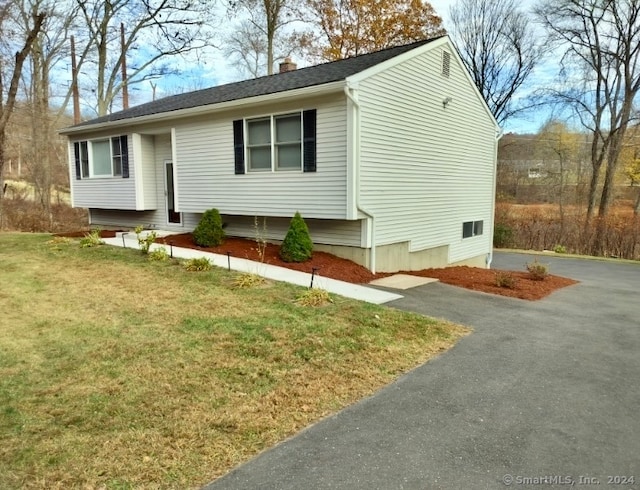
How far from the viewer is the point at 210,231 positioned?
10.2 metres

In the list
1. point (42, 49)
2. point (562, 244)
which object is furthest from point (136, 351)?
point (42, 49)

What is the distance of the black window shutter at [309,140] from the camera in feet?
29.6

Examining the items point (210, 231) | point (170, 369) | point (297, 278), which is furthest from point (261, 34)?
point (170, 369)

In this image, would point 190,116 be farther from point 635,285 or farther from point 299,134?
point 635,285

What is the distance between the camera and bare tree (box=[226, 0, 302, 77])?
78.6 ft

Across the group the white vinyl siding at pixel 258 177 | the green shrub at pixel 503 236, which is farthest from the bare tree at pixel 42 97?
the green shrub at pixel 503 236

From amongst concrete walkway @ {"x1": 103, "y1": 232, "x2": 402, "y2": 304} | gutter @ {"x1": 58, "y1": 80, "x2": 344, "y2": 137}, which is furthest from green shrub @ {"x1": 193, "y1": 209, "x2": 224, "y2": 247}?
gutter @ {"x1": 58, "y1": 80, "x2": 344, "y2": 137}

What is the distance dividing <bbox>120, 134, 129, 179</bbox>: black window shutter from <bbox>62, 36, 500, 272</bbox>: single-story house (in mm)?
30

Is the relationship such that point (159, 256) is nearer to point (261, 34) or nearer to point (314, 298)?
point (314, 298)

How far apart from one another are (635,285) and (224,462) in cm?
1168

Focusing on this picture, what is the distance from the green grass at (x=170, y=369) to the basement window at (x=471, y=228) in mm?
8258

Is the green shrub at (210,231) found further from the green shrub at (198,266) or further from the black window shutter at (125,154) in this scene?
the black window shutter at (125,154)

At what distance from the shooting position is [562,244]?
20.6m

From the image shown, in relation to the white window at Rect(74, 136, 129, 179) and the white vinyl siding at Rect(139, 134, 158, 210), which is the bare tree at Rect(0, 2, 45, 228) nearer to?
the white window at Rect(74, 136, 129, 179)
